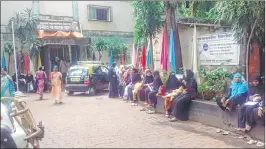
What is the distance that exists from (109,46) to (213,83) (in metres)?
9.72

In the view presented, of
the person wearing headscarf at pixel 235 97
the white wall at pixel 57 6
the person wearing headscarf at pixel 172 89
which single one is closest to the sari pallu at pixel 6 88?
the white wall at pixel 57 6

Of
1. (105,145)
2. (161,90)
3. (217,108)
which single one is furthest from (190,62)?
(105,145)

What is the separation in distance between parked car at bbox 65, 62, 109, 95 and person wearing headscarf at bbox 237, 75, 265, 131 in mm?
6248

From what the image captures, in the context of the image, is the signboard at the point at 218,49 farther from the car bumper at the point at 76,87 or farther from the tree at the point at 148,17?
the car bumper at the point at 76,87

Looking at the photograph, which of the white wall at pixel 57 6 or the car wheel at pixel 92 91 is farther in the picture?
the car wheel at pixel 92 91

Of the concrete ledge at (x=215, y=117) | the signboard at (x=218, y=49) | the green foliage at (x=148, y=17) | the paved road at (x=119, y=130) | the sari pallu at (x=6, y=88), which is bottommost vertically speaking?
the paved road at (x=119, y=130)

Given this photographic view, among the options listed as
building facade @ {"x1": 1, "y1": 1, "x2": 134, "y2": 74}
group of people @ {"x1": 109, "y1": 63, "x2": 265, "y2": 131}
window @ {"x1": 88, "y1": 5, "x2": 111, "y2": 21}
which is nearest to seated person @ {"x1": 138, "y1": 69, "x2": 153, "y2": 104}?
group of people @ {"x1": 109, "y1": 63, "x2": 265, "y2": 131}

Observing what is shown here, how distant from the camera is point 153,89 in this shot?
8.16 m

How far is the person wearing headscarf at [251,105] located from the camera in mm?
5051

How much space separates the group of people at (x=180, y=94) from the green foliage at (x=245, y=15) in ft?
3.70

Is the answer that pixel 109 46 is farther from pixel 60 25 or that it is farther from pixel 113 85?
pixel 113 85

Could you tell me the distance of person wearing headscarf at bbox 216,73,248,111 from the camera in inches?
218

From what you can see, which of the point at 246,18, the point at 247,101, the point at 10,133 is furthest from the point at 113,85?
the point at 10,133

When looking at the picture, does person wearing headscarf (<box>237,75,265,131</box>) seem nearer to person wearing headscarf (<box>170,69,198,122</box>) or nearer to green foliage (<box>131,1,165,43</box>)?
person wearing headscarf (<box>170,69,198,122</box>)
